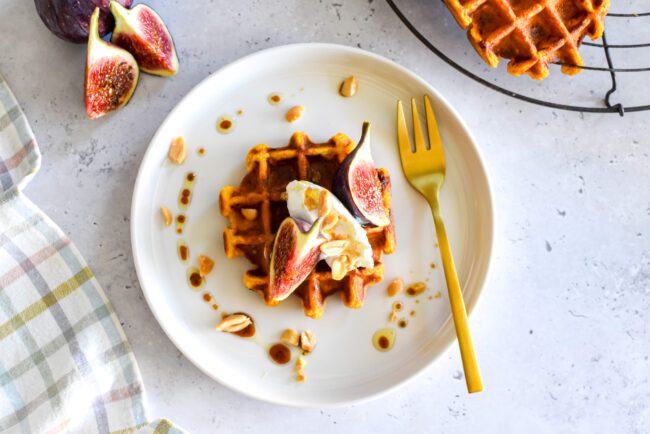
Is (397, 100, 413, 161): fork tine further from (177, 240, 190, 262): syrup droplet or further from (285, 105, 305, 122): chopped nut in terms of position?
(177, 240, 190, 262): syrup droplet

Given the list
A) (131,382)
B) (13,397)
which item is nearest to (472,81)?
(131,382)

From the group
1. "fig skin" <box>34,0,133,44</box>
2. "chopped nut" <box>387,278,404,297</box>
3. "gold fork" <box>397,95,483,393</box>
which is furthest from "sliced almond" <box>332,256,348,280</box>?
"fig skin" <box>34,0,133,44</box>

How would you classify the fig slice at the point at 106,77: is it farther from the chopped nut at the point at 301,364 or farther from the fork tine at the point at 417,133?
the chopped nut at the point at 301,364

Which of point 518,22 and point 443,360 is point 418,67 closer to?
point 518,22

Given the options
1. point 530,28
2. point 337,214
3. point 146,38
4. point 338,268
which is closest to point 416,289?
point 338,268

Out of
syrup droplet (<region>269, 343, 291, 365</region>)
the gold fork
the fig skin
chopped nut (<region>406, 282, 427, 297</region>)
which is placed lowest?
chopped nut (<region>406, 282, 427, 297</region>)

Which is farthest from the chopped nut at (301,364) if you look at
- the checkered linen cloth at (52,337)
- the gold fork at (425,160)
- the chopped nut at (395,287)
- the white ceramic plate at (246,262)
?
the gold fork at (425,160)

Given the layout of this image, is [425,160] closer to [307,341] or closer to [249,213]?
[249,213]
